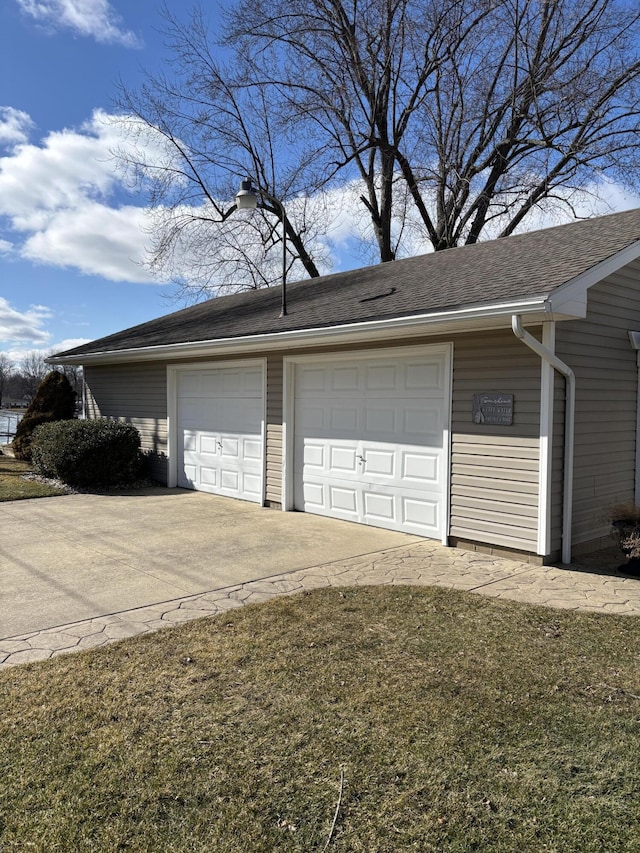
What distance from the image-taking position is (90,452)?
34.5 ft

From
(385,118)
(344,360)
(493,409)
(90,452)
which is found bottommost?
(90,452)

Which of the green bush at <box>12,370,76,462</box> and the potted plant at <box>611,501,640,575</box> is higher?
the green bush at <box>12,370,76,462</box>

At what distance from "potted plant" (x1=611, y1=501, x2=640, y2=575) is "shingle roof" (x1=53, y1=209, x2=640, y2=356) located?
7.71ft

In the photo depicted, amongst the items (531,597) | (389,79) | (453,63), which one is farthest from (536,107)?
(531,597)

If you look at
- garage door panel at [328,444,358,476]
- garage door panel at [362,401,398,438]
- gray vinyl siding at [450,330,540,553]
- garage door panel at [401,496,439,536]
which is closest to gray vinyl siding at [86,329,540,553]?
gray vinyl siding at [450,330,540,553]

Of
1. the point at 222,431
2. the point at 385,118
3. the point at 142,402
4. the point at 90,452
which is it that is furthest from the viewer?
the point at 385,118

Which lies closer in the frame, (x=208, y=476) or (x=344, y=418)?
(x=344, y=418)

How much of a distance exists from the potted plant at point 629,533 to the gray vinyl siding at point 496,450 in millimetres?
815

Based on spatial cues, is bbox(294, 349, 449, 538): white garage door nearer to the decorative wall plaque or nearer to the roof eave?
Result: the decorative wall plaque

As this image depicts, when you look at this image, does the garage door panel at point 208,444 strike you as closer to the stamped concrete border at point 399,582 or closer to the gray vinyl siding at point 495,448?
the gray vinyl siding at point 495,448

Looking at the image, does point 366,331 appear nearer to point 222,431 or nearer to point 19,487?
point 222,431

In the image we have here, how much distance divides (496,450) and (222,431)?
17.2ft

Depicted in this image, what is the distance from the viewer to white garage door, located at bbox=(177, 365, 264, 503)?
9312mm

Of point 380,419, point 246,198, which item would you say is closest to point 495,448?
point 380,419
